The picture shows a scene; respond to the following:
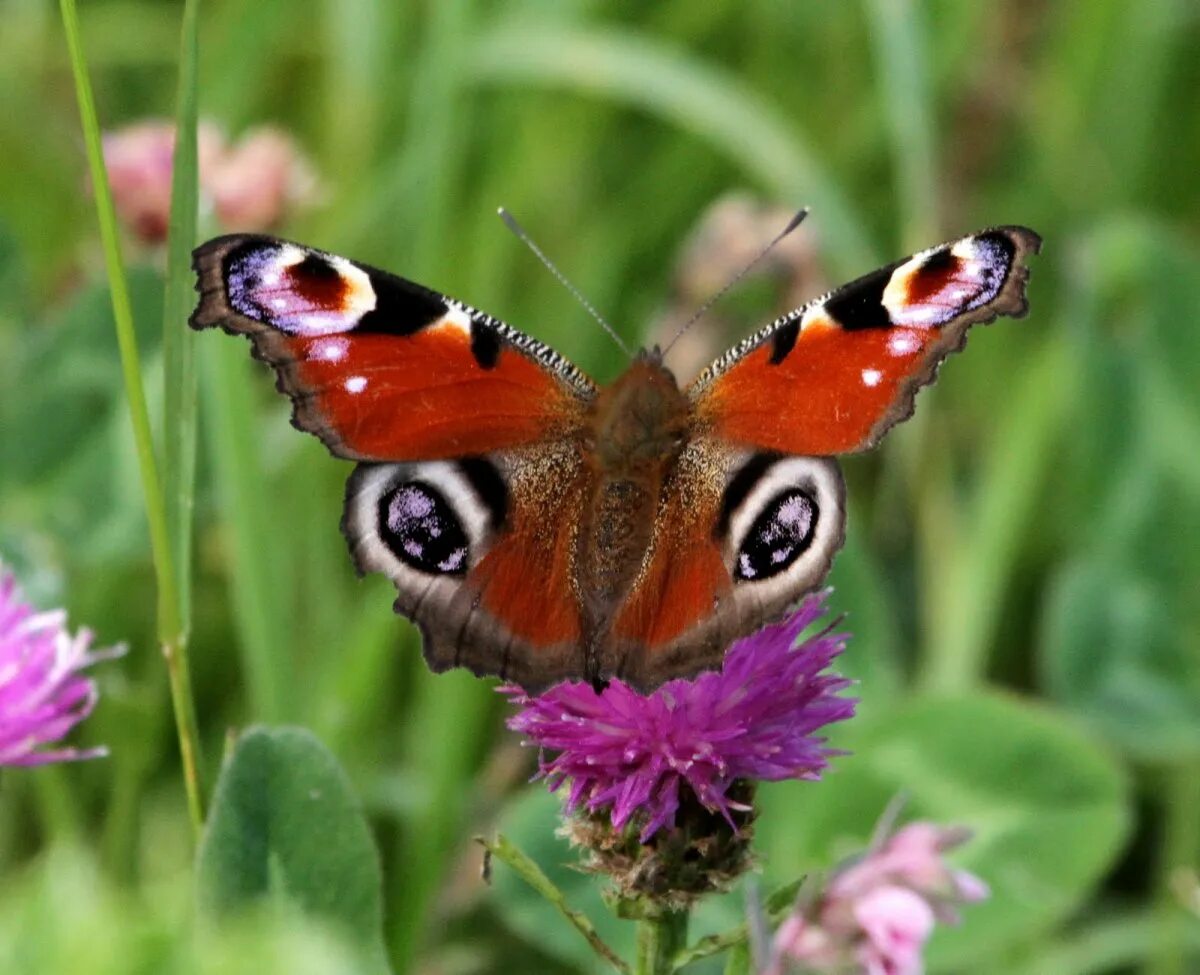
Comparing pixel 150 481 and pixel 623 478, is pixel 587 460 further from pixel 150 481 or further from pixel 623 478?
pixel 150 481

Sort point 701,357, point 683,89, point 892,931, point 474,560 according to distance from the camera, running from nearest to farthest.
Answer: point 892,931 → point 474,560 → point 701,357 → point 683,89

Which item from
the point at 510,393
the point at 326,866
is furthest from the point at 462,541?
the point at 326,866

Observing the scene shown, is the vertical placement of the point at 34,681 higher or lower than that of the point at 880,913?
higher

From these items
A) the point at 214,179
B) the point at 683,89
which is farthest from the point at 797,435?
the point at 683,89

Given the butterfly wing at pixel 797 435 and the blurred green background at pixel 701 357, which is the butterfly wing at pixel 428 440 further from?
the blurred green background at pixel 701 357

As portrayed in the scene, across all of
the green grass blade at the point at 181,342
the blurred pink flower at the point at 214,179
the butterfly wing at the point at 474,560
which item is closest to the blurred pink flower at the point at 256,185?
the blurred pink flower at the point at 214,179

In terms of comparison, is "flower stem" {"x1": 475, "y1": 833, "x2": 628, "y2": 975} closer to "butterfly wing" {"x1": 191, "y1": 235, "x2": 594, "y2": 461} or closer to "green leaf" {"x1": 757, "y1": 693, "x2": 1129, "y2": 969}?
"butterfly wing" {"x1": 191, "y1": 235, "x2": 594, "y2": 461}
